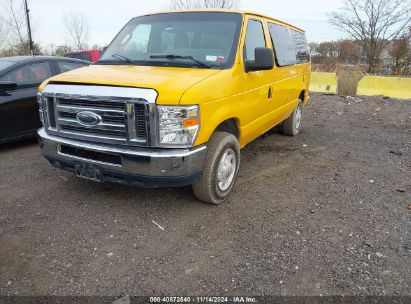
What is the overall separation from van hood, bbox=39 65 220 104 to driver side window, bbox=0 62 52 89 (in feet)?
7.73

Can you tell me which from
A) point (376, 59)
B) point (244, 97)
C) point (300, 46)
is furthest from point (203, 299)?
point (376, 59)

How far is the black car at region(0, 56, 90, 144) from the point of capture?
218 inches

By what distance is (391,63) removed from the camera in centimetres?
1700

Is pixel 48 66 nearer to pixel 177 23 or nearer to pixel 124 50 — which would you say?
pixel 124 50

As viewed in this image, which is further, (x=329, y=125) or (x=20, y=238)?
(x=329, y=125)

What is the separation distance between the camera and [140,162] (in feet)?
10.7

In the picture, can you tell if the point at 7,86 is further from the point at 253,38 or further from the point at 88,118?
the point at 253,38

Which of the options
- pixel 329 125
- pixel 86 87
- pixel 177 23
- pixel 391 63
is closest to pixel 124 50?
pixel 177 23

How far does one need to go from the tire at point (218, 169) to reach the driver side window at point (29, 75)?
3.89 m

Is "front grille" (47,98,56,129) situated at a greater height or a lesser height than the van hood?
lesser

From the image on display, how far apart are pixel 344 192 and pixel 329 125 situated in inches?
152

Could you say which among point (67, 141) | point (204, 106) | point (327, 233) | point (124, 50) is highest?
point (124, 50)

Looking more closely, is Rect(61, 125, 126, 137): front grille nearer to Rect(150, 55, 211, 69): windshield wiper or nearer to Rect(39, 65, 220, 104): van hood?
Rect(39, 65, 220, 104): van hood

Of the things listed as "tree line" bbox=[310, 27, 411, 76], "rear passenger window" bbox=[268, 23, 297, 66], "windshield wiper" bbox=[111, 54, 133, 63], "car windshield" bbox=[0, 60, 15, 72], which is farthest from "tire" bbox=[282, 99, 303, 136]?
"tree line" bbox=[310, 27, 411, 76]
